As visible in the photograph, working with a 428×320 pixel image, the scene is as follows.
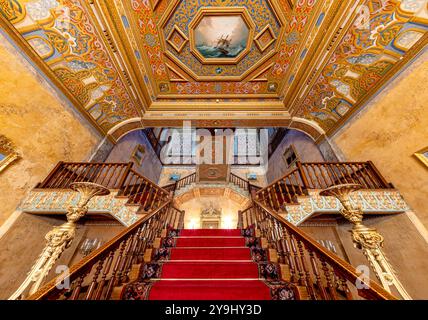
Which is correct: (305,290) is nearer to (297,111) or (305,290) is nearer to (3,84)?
(297,111)

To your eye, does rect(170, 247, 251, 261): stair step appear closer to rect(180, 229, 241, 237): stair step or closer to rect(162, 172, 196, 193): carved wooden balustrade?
rect(180, 229, 241, 237): stair step

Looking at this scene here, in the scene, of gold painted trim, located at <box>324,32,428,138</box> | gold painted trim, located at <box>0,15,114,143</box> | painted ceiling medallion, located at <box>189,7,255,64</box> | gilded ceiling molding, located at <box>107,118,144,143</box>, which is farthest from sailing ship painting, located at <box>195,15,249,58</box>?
gold painted trim, located at <box>0,15,114,143</box>

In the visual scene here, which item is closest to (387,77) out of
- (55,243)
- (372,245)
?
(372,245)

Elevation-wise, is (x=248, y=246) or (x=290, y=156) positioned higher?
(x=290, y=156)

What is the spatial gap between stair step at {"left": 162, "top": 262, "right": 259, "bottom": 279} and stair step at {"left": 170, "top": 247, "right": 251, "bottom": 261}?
289 mm

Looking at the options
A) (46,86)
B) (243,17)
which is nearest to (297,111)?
(243,17)

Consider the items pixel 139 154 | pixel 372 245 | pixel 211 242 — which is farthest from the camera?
pixel 139 154

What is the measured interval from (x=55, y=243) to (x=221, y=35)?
16.4ft

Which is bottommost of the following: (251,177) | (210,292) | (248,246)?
(210,292)

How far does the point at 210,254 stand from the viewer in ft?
8.72

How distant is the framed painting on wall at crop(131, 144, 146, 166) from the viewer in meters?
6.47

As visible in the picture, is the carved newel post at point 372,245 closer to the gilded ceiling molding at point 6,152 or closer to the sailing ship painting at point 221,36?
the sailing ship painting at point 221,36

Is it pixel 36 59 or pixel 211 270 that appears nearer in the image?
pixel 211 270

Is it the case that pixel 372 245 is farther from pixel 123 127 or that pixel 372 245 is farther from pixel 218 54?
pixel 123 127
